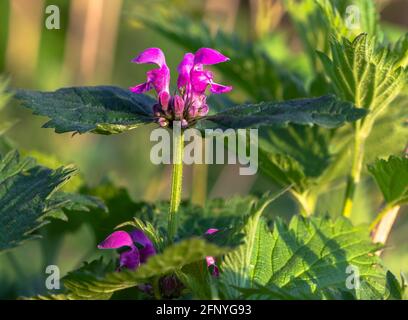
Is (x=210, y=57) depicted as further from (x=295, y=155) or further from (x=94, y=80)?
(x=94, y=80)

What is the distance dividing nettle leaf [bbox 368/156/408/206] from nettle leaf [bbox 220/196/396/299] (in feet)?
0.27

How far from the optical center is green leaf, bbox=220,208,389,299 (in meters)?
0.85

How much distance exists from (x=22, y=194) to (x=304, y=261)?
0.38 metres

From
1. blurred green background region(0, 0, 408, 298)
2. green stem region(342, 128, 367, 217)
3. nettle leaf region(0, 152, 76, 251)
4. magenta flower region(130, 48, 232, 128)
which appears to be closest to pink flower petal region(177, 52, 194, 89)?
magenta flower region(130, 48, 232, 128)

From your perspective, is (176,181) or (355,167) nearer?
(176,181)

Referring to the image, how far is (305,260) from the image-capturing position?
38.0 inches

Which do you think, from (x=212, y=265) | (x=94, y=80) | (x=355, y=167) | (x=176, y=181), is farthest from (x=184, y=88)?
(x=94, y=80)

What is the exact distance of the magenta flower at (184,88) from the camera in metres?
0.91

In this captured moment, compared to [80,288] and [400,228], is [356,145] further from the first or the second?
[400,228]

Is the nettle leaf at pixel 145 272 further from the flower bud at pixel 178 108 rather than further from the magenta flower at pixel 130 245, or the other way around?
the flower bud at pixel 178 108

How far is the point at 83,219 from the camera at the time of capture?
136 centimetres

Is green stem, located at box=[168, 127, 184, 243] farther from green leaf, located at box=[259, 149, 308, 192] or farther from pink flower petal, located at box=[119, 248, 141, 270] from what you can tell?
green leaf, located at box=[259, 149, 308, 192]

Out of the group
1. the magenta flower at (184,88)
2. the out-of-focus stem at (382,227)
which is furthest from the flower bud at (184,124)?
the out-of-focus stem at (382,227)
